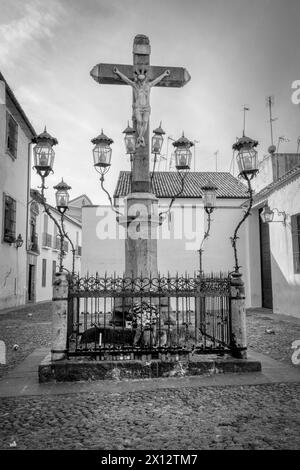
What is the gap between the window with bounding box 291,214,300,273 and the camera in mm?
12617

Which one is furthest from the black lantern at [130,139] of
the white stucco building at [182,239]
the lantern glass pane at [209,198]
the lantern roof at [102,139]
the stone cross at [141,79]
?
the white stucco building at [182,239]

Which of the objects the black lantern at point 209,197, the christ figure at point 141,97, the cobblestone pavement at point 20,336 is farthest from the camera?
the black lantern at point 209,197

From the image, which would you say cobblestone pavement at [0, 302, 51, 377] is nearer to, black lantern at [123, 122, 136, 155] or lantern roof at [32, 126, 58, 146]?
lantern roof at [32, 126, 58, 146]

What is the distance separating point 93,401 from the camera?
3.87 m

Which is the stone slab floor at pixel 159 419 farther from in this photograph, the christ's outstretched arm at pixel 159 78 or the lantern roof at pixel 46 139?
the christ's outstretched arm at pixel 159 78

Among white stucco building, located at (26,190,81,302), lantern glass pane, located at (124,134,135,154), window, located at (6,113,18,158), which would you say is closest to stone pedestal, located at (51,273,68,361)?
lantern glass pane, located at (124,134,135,154)

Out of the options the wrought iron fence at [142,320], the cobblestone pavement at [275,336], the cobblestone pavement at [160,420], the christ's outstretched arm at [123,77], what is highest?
the christ's outstretched arm at [123,77]

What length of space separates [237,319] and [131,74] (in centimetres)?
482

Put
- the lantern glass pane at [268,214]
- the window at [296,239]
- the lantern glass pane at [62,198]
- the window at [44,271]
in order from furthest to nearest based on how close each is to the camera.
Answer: the window at [44,271], the lantern glass pane at [268,214], the window at [296,239], the lantern glass pane at [62,198]

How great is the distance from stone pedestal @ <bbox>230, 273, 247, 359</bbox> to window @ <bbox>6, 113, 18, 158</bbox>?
1328 centimetres

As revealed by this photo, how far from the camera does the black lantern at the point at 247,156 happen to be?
596cm

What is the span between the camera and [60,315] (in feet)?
16.0

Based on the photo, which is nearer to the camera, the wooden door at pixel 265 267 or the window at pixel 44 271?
the wooden door at pixel 265 267
